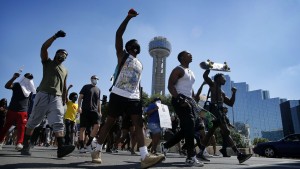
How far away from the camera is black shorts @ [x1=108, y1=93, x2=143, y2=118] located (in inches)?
151

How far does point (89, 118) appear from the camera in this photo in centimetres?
736

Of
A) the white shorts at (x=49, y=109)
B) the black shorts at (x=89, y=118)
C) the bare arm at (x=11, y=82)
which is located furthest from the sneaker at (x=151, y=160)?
the bare arm at (x=11, y=82)

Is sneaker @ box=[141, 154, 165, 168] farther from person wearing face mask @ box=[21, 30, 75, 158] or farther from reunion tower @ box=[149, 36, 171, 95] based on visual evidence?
reunion tower @ box=[149, 36, 171, 95]

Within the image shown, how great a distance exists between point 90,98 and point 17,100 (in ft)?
6.19

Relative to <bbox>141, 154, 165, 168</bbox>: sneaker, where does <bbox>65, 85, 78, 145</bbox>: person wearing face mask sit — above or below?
above

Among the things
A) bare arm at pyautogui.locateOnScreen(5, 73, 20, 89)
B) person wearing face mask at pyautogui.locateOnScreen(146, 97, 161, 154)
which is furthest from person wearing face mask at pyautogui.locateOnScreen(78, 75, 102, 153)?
bare arm at pyautogui.locateOnScreen(5, 73, 20, 89)

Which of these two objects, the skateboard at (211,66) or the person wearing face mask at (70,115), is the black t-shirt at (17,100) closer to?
the person wearing face mask at (70,115)

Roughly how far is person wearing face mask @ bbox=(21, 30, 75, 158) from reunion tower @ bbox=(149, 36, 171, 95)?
557 feet

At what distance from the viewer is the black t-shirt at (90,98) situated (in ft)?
23.8

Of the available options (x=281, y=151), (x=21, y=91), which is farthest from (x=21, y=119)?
(x=281, y=151)

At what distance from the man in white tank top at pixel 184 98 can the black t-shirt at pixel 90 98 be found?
9.31 feet

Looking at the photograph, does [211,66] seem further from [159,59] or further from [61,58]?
[159,59]

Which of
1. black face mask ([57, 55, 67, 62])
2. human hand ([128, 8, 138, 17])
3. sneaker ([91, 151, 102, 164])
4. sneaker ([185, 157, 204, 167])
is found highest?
human hand ([128, 8, 138, 17])

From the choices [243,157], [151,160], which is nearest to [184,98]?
[151,160]
